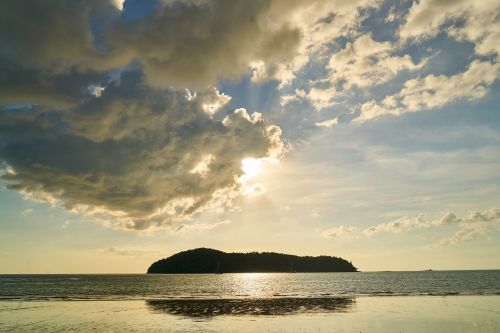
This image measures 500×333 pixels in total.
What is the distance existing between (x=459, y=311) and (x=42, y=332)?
2177 inches

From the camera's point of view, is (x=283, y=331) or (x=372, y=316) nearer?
(x=283, y=331)

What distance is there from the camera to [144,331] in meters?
47.3

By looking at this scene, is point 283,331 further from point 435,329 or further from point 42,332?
point 42,332

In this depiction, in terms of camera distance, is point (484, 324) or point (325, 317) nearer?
point (484, 324)

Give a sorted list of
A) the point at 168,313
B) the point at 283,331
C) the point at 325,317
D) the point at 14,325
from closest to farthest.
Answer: the point at 283,331, the point at 14,325, the point at 325,317, the point at 168,313

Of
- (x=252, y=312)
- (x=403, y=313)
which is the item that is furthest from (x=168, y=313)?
(x=403, y=313)

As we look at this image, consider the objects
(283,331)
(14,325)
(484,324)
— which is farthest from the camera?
(14,325)

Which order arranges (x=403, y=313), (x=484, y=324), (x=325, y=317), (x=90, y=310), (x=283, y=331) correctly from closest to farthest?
(x=283, y=331)
(x=484, y=324)
(x=325, y=317)
(x=403, y=313)
(x=90, y=310)

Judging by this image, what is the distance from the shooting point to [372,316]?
57156mm

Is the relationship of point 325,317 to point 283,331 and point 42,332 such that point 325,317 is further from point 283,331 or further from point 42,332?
point 42,332

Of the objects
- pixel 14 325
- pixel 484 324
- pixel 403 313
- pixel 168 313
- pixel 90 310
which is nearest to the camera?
pixel 484 324

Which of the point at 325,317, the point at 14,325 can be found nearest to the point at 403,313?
the point at 325,317

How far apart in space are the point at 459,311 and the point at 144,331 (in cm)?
4468

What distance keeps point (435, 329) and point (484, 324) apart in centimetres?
746
